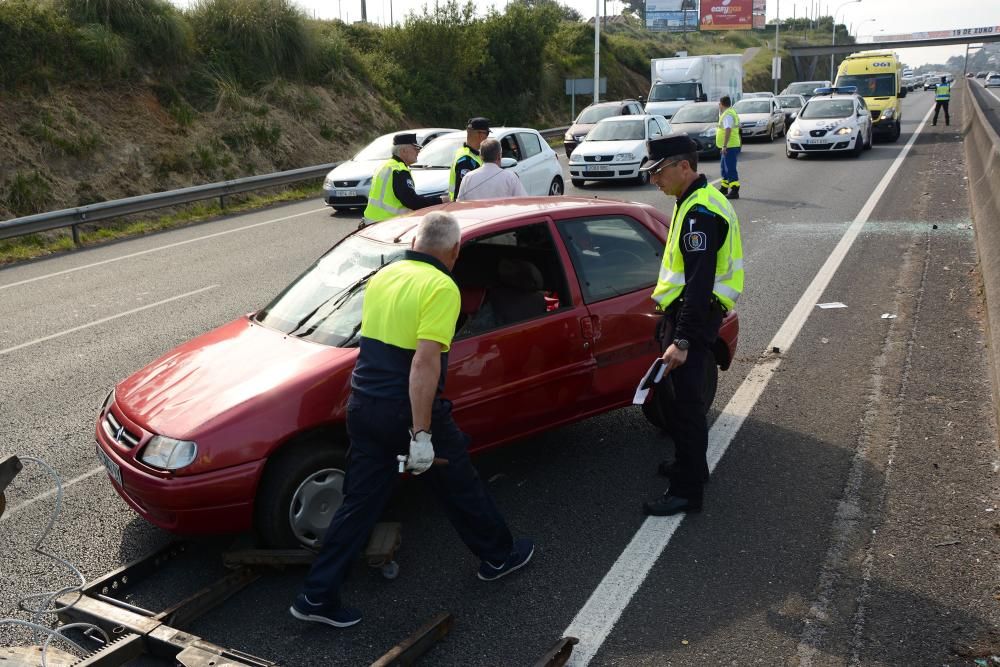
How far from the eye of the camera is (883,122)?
88.7 ft

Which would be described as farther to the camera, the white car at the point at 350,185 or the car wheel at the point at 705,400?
the white car at the point at 350,185

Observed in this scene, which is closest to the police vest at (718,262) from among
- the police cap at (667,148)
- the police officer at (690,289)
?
the police officer at (690,289)

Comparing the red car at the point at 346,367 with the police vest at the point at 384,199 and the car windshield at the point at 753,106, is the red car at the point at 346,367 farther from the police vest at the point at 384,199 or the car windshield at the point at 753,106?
the car windshield at the point at 753,106

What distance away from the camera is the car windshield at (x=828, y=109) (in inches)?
915

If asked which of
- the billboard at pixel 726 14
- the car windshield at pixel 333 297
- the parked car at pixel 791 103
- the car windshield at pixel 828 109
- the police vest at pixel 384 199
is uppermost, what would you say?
the billboard at pixel 726 14

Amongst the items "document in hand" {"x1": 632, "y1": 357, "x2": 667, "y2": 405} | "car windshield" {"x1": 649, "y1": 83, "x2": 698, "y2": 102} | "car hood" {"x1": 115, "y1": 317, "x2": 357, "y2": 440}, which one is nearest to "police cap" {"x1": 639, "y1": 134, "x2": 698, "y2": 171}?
"document in hand" {"x1": 632, "y1": 357, "x2": 667, "y2": 405}

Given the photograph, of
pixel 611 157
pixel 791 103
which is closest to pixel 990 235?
pixel 611 157

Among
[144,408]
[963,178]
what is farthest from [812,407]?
[963,178]

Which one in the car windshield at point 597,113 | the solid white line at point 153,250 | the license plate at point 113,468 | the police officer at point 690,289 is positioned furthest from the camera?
the car windshield at point 597,113

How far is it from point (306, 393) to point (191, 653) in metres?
1.28

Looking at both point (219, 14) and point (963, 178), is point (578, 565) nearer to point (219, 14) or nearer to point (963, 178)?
point (963, 178)

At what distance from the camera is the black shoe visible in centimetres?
461

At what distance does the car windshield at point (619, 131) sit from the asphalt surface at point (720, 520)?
11976 millimetres

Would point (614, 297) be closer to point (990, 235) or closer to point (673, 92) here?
point (990, 235)
